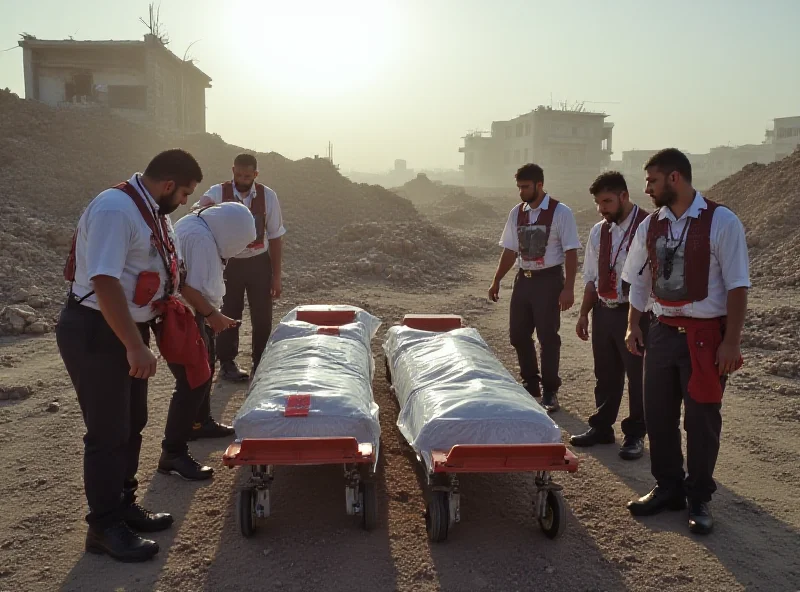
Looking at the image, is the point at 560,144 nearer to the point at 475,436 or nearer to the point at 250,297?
the point at 250,297

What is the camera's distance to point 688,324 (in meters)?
Answer: 3.62

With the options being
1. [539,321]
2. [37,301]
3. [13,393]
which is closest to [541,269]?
[539,321]

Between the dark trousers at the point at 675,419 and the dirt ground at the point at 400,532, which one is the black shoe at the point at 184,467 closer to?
the dirt ground at the point at 400,532

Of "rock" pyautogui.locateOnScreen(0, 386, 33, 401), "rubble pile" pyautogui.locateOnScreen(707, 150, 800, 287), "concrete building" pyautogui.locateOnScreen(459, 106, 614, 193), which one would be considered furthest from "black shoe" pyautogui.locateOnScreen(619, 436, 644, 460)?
"concrete building" pyautogui.locateOnScreen(459, 106, 614, 193)

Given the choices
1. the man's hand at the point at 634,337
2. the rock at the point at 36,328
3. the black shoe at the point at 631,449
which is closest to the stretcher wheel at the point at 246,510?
the man's hand at the point at 634,337

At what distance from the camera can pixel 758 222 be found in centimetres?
1584

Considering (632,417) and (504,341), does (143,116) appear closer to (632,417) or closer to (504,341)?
(504,341)

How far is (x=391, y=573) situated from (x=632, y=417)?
238 cm

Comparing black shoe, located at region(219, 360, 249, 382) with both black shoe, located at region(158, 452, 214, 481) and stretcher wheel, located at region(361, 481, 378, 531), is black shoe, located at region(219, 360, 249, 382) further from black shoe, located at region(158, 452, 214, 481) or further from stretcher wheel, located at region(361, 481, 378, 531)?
stretcher wheel, located at region(361, 481, 378, 531)

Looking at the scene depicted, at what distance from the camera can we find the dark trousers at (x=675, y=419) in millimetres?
3639

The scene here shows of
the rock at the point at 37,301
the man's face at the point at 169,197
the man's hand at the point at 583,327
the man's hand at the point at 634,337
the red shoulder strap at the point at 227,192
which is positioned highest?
the red shoulder strap at the point at 227,192

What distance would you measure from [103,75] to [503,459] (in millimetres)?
27815

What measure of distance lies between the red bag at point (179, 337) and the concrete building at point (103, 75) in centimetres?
2515

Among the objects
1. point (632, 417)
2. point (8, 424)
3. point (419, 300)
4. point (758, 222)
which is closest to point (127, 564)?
point (8, 424)
